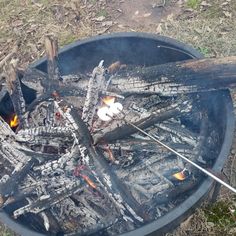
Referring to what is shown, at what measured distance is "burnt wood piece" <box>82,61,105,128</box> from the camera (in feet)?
9.68

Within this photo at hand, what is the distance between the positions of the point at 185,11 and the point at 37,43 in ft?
6.32

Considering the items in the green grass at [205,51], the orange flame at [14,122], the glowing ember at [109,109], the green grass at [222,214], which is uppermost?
the green grass at [205,51]

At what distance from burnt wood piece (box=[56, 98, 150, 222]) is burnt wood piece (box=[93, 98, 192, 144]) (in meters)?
0.09

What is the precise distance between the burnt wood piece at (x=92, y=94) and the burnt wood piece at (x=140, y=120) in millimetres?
175

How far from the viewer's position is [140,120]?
281 centimetres

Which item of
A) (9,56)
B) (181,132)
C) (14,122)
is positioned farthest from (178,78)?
(9,56)

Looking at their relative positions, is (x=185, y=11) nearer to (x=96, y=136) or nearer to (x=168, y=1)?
(x=168, y=1)

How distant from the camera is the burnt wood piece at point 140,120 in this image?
9.11 feet

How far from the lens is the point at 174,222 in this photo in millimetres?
2379

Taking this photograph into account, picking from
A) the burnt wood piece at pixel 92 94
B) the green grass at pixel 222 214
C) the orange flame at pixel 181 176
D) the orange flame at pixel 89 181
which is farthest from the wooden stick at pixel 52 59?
the green grass at pixel 222 214

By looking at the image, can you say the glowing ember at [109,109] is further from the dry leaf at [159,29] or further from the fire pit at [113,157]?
the dry leaf at [159,29]

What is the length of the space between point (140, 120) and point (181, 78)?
49 cm

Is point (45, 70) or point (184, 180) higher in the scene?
point (45, 70)

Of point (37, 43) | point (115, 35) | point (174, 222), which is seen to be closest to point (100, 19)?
point (37, 43)
